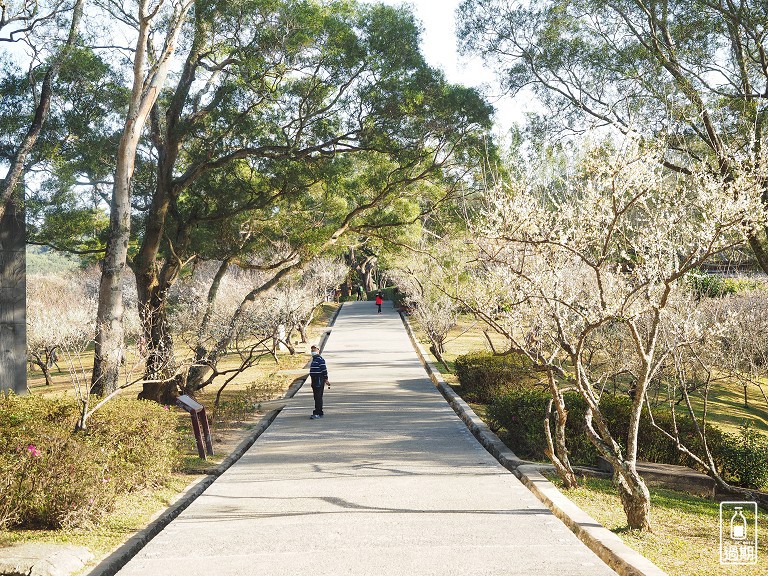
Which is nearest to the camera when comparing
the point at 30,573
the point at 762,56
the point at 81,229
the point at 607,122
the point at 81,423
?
the point at 30,573

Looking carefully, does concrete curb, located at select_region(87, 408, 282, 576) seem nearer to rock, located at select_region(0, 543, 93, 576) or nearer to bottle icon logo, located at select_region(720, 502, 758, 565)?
rock, located at select_region(0, 543, 93, 576)

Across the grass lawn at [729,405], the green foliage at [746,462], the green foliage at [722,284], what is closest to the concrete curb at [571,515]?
the green foliage at [746,462]

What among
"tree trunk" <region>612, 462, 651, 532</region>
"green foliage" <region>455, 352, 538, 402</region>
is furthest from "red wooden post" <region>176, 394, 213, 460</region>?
"green foliage" <region>455, 352, 538, 402</region>

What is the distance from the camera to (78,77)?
14.9 m

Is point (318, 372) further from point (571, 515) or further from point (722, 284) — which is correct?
point (722, 284)

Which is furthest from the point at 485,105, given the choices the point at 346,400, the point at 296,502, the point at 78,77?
the point at 296,502

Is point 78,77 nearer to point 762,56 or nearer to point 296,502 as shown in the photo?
point 296,502

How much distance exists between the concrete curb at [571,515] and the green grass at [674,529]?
205mm

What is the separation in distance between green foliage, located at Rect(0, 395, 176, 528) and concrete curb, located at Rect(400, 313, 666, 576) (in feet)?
14.3

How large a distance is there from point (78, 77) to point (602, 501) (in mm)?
12792

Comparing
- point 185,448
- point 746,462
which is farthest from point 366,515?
point 746,462

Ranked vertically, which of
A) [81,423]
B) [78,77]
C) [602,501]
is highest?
[78,77]

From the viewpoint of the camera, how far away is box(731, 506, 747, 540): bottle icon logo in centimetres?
751

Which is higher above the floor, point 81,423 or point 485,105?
point 485,105
